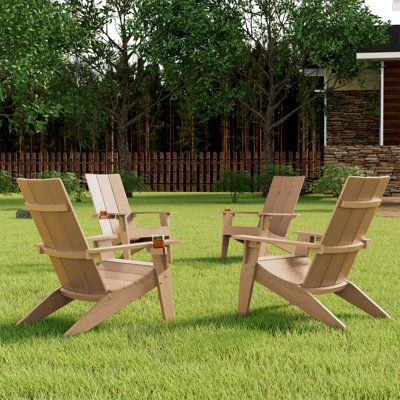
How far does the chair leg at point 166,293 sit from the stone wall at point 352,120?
833 inches

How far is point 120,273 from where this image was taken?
5875 millimetres

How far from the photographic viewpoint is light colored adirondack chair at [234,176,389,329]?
5.42 meters

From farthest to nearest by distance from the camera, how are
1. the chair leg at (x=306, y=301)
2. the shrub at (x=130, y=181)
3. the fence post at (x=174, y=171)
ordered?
the fence post at (x=174, y=171), the shrub at (x=130, y=181), the chair leg at (x=306, y=301)

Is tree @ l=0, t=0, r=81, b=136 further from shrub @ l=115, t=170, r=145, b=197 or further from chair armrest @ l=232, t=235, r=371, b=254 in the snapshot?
chair armrest @ l=232, t=235, r=371, b=254

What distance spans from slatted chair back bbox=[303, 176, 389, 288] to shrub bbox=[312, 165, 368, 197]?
Result: 1456 cm

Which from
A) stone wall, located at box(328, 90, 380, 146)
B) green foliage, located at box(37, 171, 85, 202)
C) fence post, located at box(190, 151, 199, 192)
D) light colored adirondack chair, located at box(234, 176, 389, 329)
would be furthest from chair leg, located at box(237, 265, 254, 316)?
fence post, located at box(190, 151, 199, 192)

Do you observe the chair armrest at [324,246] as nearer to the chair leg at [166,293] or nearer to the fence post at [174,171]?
the chair leg at [166,293]

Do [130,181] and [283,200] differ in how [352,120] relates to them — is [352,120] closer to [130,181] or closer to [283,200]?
[130,181]

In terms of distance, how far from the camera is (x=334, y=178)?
20250mm

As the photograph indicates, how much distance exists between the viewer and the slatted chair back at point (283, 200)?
9.12 metres

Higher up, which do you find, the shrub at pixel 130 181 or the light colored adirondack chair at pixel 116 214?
the light colored adirondack chair at pixel 116 214

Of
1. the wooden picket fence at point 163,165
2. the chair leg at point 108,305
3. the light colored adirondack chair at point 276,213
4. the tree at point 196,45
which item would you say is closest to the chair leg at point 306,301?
the chair leg at point 108,305

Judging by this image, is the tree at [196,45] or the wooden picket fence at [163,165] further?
the wooden picket fence at [163,165]

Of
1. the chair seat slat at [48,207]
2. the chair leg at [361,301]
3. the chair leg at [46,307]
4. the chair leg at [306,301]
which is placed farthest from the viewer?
the chair leg at [361,301]
